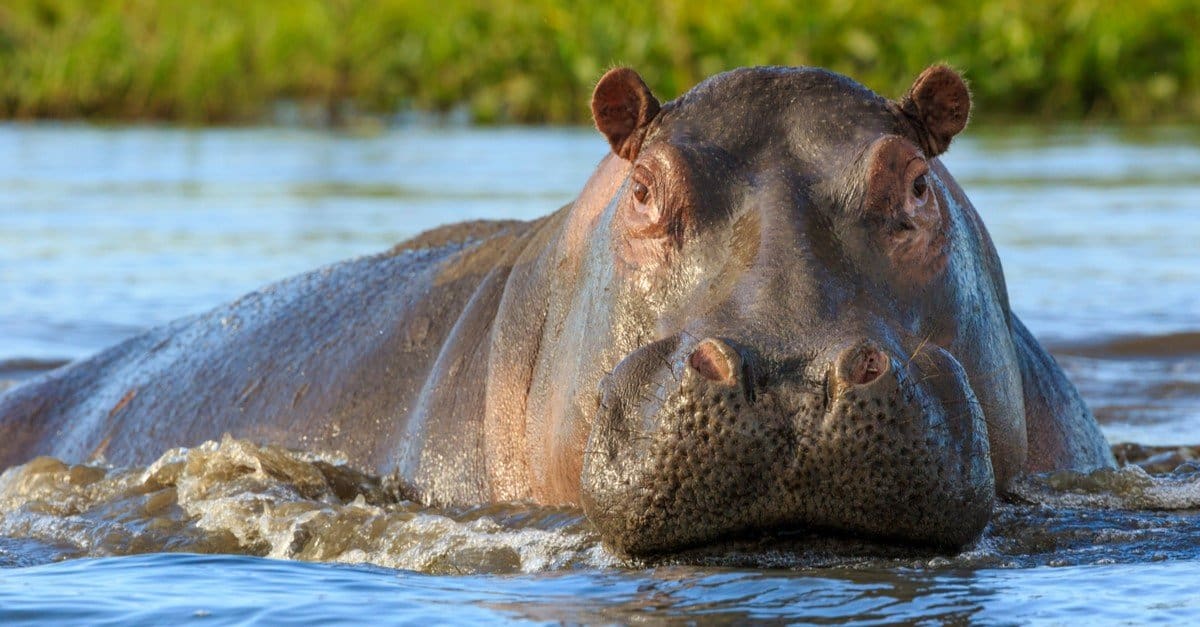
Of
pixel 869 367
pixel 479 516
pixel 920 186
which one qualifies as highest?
pixel 920 186

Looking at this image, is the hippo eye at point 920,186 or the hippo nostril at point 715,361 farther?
the hippo eye at point 920,186

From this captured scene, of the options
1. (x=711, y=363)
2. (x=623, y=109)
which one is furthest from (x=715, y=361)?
(x=623, y=109)

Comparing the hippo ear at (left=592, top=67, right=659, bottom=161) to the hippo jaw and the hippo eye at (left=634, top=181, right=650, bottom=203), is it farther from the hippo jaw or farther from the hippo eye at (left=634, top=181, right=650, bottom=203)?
the hippo jaw

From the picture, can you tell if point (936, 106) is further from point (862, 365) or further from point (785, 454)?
point (785, 454)

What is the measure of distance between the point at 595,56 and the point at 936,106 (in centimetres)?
2207

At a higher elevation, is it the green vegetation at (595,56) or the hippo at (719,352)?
the green vegetation at (595,56)

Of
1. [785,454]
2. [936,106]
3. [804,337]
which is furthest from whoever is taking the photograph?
[936,106]

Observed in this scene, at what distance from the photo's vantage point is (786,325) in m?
3.79

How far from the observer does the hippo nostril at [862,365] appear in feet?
11.9

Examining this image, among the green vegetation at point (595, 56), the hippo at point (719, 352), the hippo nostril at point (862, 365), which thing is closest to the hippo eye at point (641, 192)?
the hippo at point (719, 352)

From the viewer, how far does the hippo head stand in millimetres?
3631

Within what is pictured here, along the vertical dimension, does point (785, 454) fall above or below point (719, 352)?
below

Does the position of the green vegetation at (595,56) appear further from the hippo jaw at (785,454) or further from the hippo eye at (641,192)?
the hippo jaw at (785,454)

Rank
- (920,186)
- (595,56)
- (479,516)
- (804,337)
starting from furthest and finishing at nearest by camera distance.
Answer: (595,56) < (479,516) < (920,186) < (804,337)
